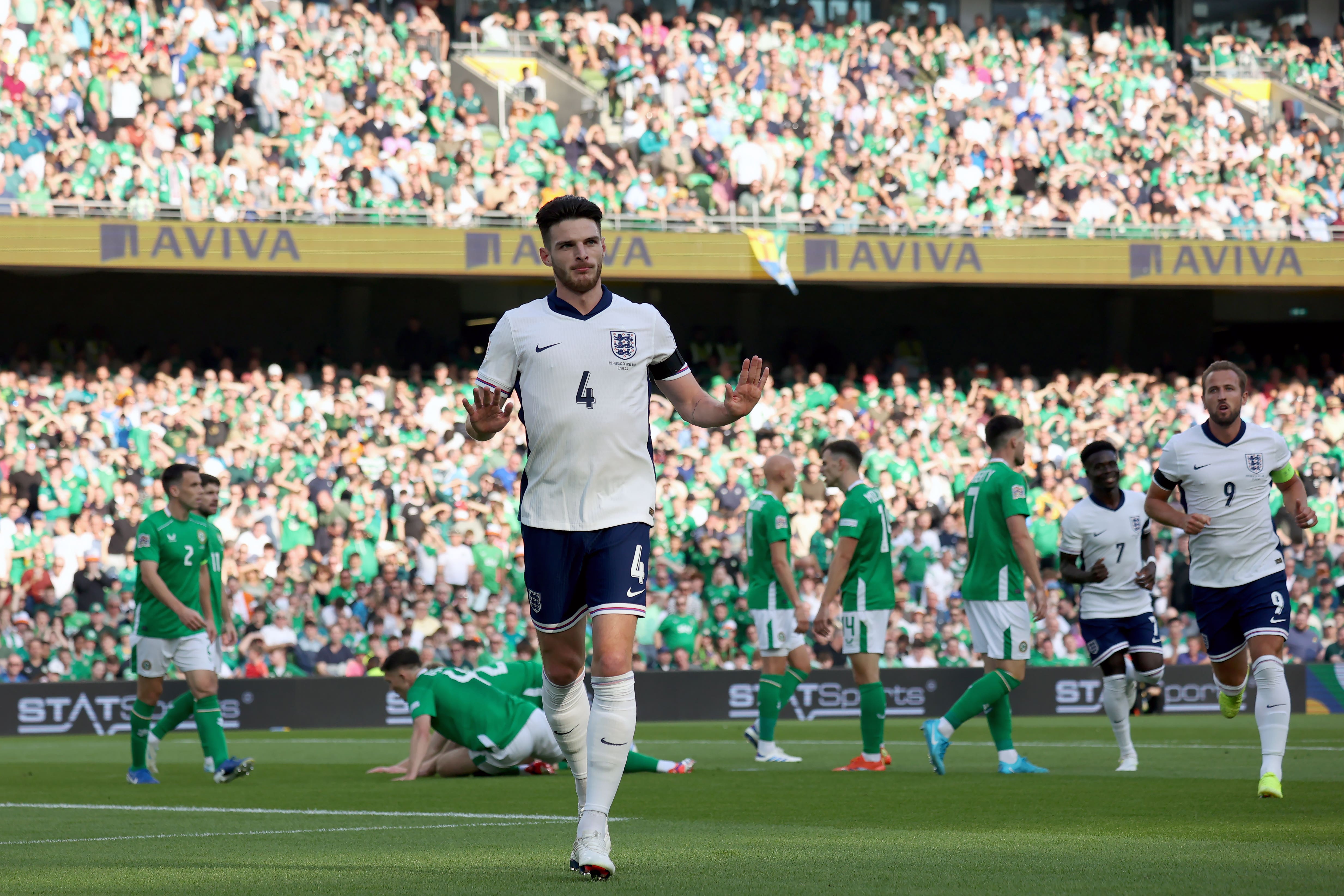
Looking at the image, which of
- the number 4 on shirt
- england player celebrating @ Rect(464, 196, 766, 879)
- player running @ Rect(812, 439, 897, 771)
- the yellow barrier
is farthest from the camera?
the yellow barrier

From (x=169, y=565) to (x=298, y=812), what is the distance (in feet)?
11.5

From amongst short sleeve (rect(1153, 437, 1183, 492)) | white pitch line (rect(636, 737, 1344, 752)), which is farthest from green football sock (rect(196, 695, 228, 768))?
short sleeve (rect(1153, 437, 1183, 492))

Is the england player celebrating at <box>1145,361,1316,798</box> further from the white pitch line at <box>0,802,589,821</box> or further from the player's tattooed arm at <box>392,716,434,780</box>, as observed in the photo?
the player's tattooed arm at <box>392,716,434,780</box>

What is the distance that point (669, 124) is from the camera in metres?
28.4

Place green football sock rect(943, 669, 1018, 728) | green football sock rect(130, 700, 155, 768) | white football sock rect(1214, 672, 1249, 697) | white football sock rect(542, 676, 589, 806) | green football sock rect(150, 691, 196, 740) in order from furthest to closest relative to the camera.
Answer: green football sock rect(150, 691, 196, 740) → green football sock rect(130, 700, 155, 768) → green football sock rect(943, 669, 1018, 728) → white football sock rect(1214, 672, 1249, 697) → white football sock rect(542, 676, 589, 806)

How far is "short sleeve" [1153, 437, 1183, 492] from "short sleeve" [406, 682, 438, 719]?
487 cm

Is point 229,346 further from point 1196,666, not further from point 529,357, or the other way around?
point 529,357

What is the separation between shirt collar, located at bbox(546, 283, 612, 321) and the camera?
6.56 meters

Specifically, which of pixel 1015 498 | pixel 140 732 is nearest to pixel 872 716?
pixel 1015 498

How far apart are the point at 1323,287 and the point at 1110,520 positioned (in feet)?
64.4

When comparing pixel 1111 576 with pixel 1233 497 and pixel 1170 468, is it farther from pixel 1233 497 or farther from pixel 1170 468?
pixel 1233 497

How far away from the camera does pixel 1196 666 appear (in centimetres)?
2184

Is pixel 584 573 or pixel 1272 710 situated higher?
pixel 584 573

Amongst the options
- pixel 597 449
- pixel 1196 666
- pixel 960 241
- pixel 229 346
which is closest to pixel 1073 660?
pixel 1196 666
